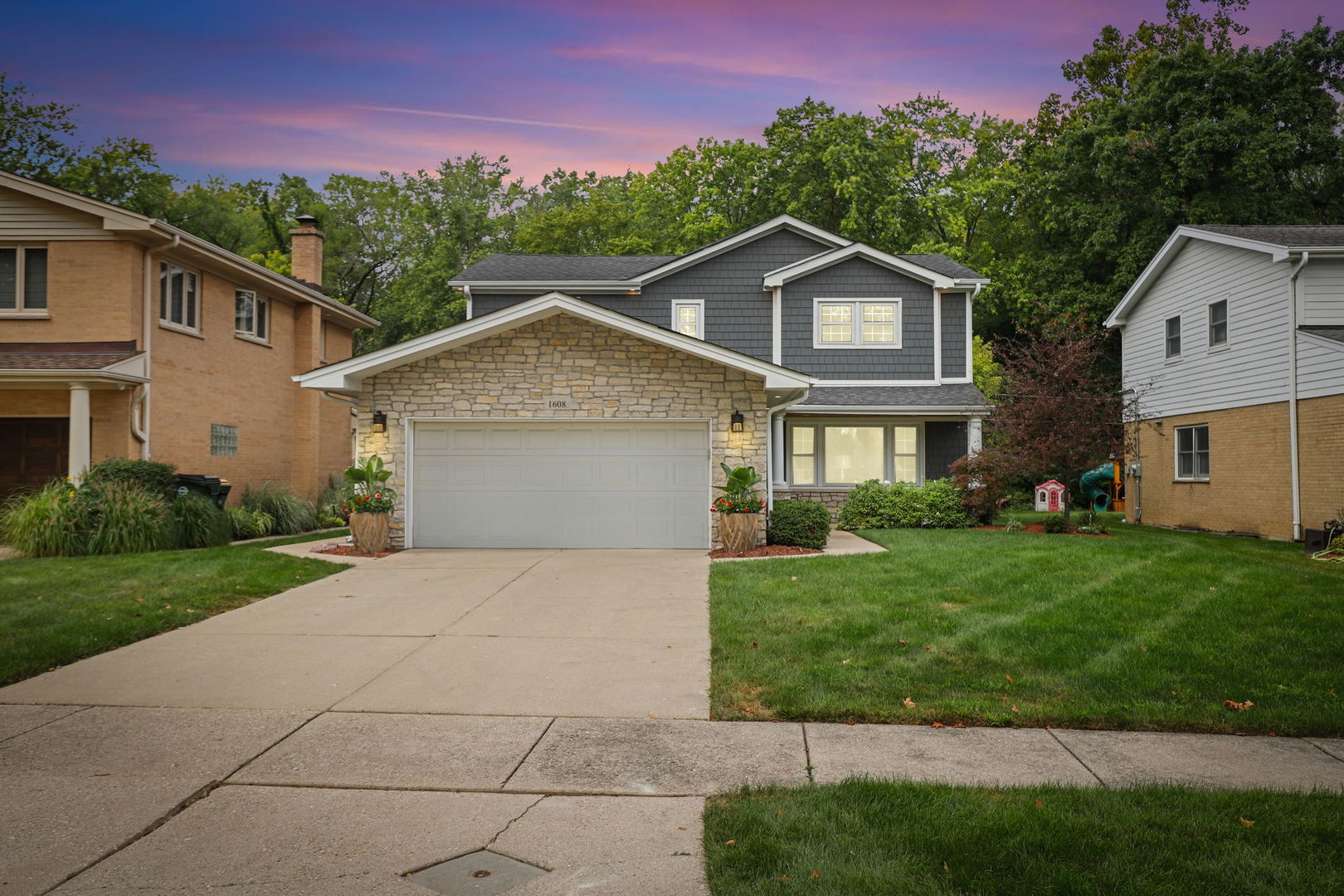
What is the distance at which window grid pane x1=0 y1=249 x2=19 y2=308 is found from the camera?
1628 cm

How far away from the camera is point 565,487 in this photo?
48.8 ft

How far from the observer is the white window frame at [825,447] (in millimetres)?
20438

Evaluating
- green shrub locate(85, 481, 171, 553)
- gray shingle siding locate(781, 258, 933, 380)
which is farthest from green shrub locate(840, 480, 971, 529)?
green shrub locate(85, 481, 171, 553)

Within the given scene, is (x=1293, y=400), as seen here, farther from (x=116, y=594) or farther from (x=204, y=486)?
(x=204, y=486)

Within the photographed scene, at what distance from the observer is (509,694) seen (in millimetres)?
6348

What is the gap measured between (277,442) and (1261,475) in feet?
69.0

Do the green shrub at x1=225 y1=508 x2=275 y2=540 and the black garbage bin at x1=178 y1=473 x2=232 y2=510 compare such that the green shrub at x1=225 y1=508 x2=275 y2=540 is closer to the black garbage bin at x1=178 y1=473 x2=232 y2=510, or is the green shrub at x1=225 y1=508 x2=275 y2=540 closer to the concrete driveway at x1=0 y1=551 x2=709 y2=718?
the black garbage bin at x1=178 y1=473 x2=232 y2=510

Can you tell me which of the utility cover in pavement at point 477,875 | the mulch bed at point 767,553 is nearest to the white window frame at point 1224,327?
the mulch bed at point 767,553

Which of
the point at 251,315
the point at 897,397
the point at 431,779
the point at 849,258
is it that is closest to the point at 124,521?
the point at 251,315

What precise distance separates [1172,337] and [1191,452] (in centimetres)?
273

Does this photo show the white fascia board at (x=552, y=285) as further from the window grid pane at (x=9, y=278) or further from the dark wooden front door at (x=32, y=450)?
the dark wooden front door at (x=32, y=450)

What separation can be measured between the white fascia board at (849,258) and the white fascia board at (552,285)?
3.37 metres

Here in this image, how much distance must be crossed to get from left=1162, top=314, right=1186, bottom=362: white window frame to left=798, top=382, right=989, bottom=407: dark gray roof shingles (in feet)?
15.1

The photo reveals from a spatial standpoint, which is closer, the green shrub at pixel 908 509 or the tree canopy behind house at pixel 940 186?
the green shrub at pixel 908 509
